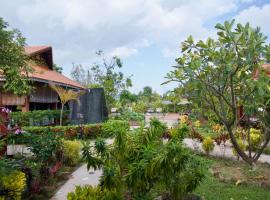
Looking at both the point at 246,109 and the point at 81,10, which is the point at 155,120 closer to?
the point at 246,109

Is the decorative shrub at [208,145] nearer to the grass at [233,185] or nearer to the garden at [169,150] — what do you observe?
the garden at [169,150]

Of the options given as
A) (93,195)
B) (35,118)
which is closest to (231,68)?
(93,195)

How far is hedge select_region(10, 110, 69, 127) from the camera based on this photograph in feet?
47.7

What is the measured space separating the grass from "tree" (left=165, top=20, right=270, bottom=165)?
1.48ft

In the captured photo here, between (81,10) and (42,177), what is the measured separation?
5.71m

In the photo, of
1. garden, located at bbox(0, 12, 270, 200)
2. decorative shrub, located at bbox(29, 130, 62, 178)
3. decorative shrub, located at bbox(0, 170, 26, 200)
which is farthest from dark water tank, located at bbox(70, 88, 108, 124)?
decorative shrub, located at bbox(0, 170, 26, 200)

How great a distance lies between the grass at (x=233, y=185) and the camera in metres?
6.24

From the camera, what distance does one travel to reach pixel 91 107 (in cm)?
1902

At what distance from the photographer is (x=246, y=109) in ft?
25.8

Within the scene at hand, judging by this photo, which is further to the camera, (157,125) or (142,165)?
(157,125)

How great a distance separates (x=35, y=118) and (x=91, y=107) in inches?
166

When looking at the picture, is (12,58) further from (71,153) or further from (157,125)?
(157,125)

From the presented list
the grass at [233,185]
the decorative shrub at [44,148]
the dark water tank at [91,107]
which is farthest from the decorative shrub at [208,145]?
the dark water tank at [91,107]

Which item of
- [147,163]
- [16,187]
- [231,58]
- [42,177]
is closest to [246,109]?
[231,58]
